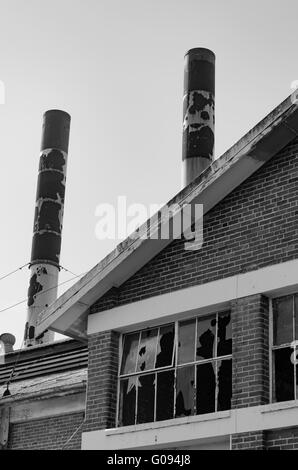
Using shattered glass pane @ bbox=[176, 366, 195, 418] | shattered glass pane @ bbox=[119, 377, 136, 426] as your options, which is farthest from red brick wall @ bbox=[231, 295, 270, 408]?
shattered glass pane @ bbox=[119, 377, 136, 426]

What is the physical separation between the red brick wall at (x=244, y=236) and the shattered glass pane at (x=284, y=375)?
4.57 ft

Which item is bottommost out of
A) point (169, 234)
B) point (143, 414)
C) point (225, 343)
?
point (143, 414)

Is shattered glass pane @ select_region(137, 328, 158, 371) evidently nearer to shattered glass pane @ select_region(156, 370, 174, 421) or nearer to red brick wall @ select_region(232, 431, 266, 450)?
shattered glass pane @ select_region(156, 370, 174, 421)

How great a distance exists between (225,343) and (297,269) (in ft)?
5.54

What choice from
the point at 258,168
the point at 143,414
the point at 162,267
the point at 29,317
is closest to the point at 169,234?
the point at 162,267

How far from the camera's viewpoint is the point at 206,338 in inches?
555

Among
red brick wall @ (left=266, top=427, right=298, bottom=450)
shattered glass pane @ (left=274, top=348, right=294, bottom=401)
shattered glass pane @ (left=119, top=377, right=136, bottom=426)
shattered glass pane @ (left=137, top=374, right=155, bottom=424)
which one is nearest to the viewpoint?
red brick wall @ (left=266, top=427, right=298, bottom=450)

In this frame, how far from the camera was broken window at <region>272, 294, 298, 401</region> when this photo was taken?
1295 centimetres

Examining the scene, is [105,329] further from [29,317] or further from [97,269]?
[29,317]

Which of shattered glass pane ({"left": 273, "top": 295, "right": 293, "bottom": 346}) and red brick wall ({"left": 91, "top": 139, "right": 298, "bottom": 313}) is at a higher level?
red brick wall ({"left": 91, "top": 139, "right": 298, "bottom": 313})

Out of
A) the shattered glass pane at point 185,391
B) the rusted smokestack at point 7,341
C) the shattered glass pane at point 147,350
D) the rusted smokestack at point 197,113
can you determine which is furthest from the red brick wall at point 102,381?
the rusted smokestack at point 7,341

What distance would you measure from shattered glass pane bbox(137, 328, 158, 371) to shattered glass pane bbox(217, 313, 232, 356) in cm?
127
